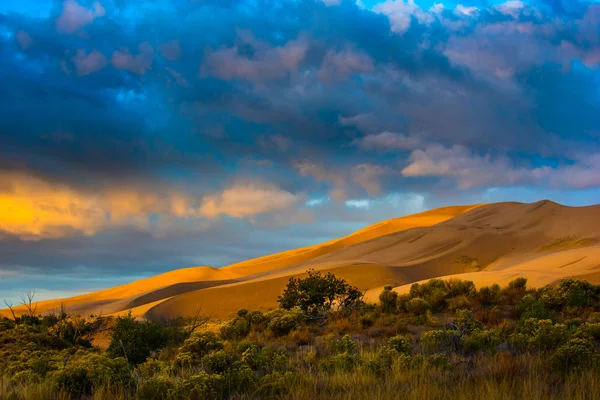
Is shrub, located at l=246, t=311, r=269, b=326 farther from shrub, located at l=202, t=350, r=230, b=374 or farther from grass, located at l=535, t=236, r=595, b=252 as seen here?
grass, located at l=535, t=236, r=595, b=252

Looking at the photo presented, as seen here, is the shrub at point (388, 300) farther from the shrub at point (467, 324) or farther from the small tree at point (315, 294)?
the shrub at point (467, 324)

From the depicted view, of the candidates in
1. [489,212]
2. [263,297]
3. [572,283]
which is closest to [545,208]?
[489,212]

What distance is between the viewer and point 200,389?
6.68 metres

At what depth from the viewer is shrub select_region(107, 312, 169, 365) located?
1620 centimetres

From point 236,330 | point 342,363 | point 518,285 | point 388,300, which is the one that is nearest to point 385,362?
point 342,363

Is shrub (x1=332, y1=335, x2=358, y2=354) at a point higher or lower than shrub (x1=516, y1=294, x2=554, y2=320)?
higher

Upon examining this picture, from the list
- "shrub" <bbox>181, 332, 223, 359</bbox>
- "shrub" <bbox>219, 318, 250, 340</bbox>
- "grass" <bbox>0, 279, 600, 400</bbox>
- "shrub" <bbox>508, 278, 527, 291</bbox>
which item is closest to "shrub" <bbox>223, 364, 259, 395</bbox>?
"grass" <bbox>0, 279, 600, 400</bbox>

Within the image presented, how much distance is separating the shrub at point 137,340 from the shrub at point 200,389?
388 inches

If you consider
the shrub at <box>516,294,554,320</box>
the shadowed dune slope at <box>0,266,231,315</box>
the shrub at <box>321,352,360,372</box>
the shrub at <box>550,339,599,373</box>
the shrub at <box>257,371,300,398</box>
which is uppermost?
the shadowed dune slope at <box>0,266,231,315</box>

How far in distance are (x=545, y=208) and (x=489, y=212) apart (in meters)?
9.32

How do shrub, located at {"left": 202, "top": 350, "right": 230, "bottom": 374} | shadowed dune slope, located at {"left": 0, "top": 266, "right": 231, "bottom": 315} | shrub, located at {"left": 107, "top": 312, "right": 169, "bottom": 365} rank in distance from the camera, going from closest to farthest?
shrub, located at {"left": 202, "top": 350, "right": 230, "bottom": 374} < shrub, located at {"left": 107, "top": 312, "right": 169, "bottom": 365} < shadowed dune slope, located at {"left": 0, "top": 266, "right": 231, "bottom": 315}

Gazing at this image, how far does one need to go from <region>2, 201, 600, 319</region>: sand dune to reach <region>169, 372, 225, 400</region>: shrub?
22.1 meters

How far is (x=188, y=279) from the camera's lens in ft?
245

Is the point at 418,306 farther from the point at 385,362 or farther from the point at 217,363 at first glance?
the point at 217,363
